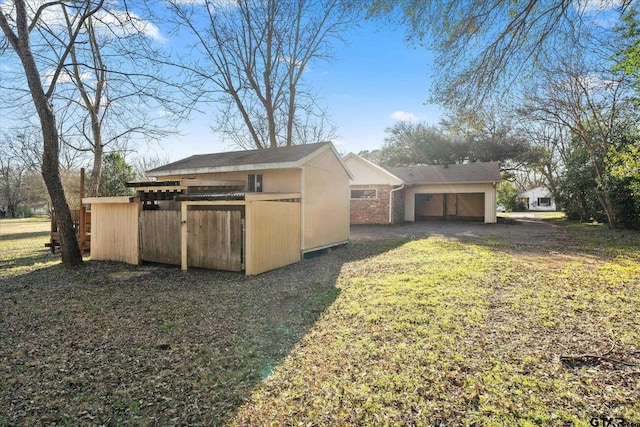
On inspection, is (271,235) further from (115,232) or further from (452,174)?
(452,174)

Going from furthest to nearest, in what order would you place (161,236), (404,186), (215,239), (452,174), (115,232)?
1. (452,174)
2. (404,186)
3. (115,232)
4. (161,236)
5. (215,239)

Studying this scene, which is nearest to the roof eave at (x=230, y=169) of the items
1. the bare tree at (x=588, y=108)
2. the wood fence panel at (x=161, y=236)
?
the wood fence panel at (x=161, y=236)

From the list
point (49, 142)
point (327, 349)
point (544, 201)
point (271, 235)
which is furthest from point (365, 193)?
point (544, 201)

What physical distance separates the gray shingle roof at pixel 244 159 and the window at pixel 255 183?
1.45 feet

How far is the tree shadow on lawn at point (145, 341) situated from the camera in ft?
8.65

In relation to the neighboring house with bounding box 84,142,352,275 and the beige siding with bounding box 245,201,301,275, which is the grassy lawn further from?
the neighboring house with bounding box 84,142,352,275

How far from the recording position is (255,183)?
9633 mm

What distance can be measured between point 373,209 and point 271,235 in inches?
479

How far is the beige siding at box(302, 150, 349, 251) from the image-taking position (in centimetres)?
920

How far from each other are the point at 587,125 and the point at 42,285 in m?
21.9

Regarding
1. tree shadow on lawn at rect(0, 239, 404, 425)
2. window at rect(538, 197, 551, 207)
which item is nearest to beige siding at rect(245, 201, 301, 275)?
tree shadow on lawn at rect(0, 239, 404, 425)

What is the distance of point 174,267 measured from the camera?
320 inches

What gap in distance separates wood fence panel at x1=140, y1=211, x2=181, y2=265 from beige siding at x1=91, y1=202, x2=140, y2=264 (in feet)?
0.85

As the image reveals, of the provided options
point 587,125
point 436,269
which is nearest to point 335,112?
point 587,125
